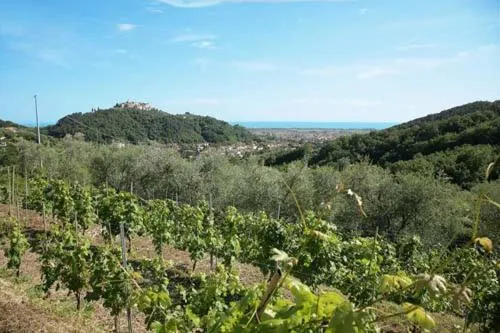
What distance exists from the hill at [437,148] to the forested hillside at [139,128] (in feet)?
166

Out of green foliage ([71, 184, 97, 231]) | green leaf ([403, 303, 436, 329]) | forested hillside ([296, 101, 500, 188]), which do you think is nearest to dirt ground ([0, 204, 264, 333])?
green foliage ([71, 184, 97, 231])

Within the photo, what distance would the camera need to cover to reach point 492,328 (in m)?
8.84

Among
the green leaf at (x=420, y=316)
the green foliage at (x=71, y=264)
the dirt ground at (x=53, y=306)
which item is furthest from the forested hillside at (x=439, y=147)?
the green leaf at (x=420, y=316)

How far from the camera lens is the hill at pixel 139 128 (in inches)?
3905

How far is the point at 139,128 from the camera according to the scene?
112125 mm

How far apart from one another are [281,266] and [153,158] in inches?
1334

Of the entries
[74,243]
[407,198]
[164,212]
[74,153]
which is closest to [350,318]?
[74,243]

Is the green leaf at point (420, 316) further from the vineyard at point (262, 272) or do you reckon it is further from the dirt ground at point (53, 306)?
the dirt ground at point (53, 306)

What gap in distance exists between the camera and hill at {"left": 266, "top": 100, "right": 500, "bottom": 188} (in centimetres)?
3716

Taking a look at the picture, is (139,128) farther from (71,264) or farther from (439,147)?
(71,264)

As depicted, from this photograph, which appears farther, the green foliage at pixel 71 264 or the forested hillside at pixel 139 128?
the forested hillside at pixel 139 128

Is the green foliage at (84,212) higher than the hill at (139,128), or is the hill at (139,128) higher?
the hill at (139,128)

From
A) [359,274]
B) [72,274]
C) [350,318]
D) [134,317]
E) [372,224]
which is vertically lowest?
[372,224]

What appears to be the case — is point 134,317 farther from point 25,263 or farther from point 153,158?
point 153,158
